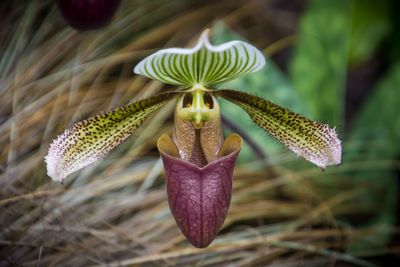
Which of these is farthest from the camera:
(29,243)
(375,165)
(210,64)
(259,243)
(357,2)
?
(357,2)

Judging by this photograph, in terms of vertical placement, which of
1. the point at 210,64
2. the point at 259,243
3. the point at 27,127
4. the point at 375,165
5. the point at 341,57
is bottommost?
the point at 375,165

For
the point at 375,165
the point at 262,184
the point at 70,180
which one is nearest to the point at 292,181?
the point at 262,184

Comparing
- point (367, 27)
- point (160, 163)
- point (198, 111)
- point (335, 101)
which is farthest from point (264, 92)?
point (198, 111)

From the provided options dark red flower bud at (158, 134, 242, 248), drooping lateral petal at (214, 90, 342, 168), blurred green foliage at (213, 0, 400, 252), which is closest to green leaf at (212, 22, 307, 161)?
blurred green foliage at (213, 0, 400, 252)

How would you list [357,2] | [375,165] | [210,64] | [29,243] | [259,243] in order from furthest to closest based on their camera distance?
1. [357,2]
2. [375,165]
3. [259,243]
4. [29,243]
5. [210,64]

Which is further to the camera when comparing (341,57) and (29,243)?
(341,57)

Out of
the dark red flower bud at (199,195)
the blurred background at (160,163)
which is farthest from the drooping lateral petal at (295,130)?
the blurred background at (160,163)

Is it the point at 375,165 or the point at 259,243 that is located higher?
the point at 259,243

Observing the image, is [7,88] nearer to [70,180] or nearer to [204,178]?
[70,180]
